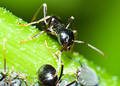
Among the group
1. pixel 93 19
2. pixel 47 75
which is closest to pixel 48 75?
pixel 47 75

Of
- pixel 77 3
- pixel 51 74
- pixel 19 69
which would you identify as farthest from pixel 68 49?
pixel 77 3

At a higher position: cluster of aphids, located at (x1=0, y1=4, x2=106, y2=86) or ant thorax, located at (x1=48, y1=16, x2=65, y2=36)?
ant thorax, located at (x1=48, y1=16, x2=65, y2=36)

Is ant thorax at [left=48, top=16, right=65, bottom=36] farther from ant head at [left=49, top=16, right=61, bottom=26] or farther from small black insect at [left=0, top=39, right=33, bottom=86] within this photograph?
small black insect at [left=0, top=39, right=33, bottom=86]

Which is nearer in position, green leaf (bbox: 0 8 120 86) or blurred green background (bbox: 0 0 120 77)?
green leaf (bbox: 0 8 120 86)

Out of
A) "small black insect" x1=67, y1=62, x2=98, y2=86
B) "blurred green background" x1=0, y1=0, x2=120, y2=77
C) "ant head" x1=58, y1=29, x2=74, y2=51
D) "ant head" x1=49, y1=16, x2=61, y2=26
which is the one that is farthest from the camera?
"blurred green background" x1=0, y1=0, x2=120, y2=77

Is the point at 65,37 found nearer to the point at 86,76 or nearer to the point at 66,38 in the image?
the point at 66,38

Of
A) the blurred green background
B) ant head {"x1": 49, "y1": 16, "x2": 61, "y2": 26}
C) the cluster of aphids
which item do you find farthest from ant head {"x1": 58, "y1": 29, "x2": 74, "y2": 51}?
the blurred green background
